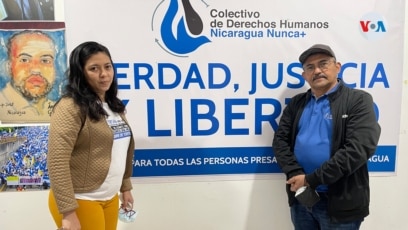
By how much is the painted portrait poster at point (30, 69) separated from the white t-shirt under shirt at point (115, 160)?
590mm

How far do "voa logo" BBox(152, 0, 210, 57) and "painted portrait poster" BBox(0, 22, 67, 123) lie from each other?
50 cm

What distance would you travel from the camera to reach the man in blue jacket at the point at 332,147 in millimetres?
1353

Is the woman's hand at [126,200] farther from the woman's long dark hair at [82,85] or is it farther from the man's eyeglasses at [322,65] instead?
the man's eyeglasses at [322,65]

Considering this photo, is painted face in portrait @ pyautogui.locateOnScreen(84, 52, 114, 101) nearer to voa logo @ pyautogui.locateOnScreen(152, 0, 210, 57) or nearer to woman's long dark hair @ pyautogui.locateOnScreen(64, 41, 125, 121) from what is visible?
woman's long dark hair @ pyautogui.locateOnScreen(64, 41, 125, 121)

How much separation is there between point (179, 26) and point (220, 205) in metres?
1.03

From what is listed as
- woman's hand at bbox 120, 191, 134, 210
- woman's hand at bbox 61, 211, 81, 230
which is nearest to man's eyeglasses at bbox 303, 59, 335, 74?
woman's hand at bbox 120, 191, 134, 210

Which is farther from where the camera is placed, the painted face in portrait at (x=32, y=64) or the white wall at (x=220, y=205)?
the white wall at (x=220, y=205)

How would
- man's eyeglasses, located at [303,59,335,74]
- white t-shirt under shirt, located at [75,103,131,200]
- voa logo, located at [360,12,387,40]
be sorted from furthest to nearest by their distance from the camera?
voa logo, located at [360,12,387,40], man's eyeglasses, located at [303,59,335,74], white t-shirt under shirt, located at [75,103,131,200]

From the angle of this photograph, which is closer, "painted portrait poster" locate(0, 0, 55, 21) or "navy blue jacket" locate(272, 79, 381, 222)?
"navy blue jacket" locate(272, 79, 381, 222)

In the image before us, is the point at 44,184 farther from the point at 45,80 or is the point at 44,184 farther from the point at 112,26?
the point at 112,26

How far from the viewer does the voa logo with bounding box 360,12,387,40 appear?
1.74 metres

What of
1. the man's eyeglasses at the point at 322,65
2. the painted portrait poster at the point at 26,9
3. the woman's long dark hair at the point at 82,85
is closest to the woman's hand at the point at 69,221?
the woman's long dark hair at the point at 82,85

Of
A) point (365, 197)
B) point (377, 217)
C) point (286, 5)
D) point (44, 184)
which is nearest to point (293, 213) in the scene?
point (365, 197)

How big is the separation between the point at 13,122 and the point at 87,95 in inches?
31.7
